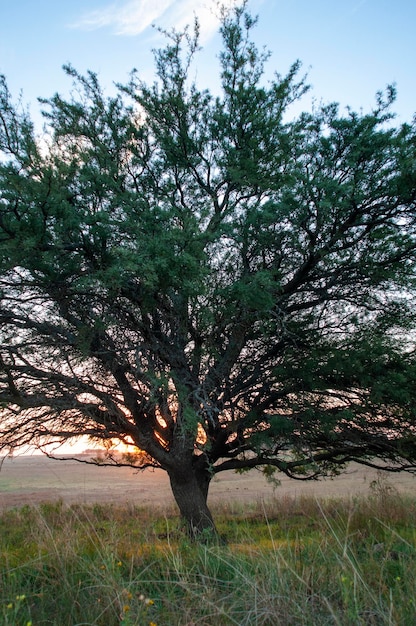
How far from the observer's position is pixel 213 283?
9.12 metres

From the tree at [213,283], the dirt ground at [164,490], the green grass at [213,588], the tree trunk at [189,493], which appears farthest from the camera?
the dirt ground at [164,490]

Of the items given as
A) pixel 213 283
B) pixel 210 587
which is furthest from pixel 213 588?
pixel 213 283

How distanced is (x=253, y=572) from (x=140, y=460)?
25.7 ft

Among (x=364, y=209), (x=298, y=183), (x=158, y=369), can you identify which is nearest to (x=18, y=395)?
(x=158, y=369)

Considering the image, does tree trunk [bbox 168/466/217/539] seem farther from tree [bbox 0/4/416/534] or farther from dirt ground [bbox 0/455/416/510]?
dirt ground [bbox 0/455/416/510]

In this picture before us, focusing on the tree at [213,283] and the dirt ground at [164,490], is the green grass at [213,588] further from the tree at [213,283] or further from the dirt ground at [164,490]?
the dirt ground at [164,490]

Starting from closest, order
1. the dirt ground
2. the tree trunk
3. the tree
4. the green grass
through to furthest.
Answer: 1. the green grass
2. the tree
3. the tree trunk
4. the dirt ground

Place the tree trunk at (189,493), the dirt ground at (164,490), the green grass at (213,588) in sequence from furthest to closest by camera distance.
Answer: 1. the dirt ground at (164,490)
2. the tree trunk at (189,493)
3. the green grass at (213,588)

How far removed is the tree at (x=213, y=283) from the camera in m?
7.84

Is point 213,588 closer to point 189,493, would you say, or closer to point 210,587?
point 210,587

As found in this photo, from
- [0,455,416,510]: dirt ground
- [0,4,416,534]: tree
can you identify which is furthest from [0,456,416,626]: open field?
[0,455,416,510]: dirt ground

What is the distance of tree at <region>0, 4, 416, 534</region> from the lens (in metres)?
7.84

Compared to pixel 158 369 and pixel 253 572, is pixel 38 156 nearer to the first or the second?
pixel 158 369

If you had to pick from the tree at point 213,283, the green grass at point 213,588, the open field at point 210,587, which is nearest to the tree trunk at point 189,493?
the tree at point 213,283
